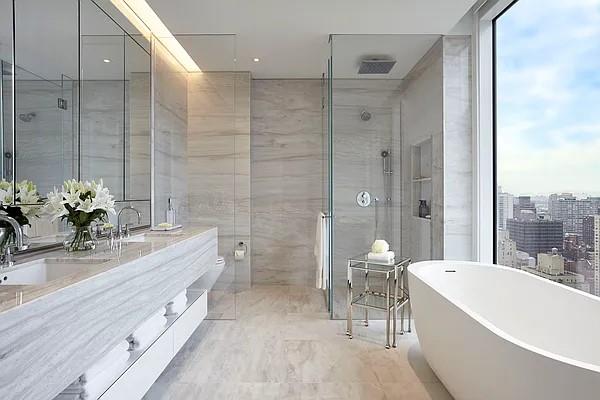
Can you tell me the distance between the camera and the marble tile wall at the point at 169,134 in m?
4.05

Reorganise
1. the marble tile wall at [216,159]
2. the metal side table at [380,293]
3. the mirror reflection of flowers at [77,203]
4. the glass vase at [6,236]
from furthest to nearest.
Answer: the marble tile wall at [216,159], the metal side table at [380,293], the mirror reflection of flowers at [77,203], the glass vase at [6,236]

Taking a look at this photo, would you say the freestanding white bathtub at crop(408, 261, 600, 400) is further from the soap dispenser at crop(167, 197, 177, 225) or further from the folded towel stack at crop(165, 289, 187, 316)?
the soap dispenser at crop(167, 197, 177, 225)

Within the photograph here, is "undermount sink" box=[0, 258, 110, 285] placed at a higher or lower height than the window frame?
lower

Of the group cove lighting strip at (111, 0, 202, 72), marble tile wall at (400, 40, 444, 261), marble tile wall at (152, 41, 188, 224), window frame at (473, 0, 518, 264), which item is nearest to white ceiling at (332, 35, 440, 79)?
marble tile wall at (400, 40, 444, 261)

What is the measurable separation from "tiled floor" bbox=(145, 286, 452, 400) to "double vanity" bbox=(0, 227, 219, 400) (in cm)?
24

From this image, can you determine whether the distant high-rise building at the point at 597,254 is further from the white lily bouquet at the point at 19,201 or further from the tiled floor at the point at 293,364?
the white lily bouquet at the point at 19,201

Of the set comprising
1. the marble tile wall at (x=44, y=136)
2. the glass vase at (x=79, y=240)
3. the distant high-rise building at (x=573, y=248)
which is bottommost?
the distant high-rise building at (x=573, y=248)

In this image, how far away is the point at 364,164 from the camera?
410cm

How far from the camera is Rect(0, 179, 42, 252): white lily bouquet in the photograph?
80.9 inches

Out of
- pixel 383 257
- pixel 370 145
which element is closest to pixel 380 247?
pixel 383 257

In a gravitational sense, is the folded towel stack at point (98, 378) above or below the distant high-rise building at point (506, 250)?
below

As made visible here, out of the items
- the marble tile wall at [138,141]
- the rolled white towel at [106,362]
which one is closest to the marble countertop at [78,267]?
the rolled white towel at [106,362]

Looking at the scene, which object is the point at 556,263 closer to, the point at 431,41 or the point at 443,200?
the point at 443,200

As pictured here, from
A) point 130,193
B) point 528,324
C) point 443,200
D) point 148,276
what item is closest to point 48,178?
point 148,276
